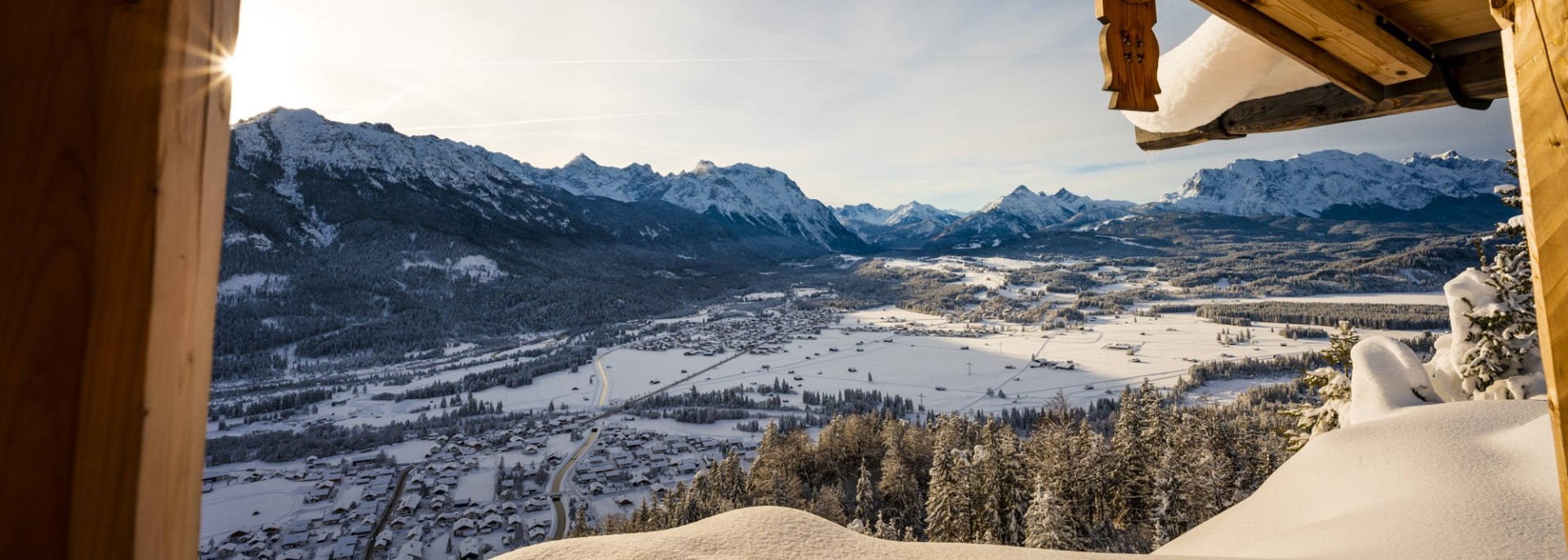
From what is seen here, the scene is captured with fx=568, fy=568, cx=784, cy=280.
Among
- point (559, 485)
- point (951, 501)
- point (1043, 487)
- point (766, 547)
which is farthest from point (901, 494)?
point (559, 485)

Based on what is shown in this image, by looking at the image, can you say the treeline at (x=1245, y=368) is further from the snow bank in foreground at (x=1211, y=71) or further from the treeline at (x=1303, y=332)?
the snow bank in foreground at (x=1211, y=71)

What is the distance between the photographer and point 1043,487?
42.9ft

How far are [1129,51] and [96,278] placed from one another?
3.31 metres

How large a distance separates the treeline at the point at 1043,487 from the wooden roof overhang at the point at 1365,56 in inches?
357

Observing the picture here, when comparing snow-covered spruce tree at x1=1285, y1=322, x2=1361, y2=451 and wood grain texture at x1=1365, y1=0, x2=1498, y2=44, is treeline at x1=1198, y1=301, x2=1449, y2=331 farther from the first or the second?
wood grain texture at x1=1365, y1=0, x2=1498, y2=44

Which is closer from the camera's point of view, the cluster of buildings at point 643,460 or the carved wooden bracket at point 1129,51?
the carved wooden bracket at point 1129,51

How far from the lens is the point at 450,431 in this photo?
4325 centimetres

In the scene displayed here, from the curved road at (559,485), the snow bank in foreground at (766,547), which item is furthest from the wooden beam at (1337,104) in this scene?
the curved road at (559,485)

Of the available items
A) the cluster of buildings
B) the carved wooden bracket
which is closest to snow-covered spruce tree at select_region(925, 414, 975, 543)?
the carved wooden bracket

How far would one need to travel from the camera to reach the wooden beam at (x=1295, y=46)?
2.50 m

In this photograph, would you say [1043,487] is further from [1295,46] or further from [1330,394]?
[1295,46]

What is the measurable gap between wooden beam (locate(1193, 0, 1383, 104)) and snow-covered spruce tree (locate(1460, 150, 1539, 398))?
4.66m

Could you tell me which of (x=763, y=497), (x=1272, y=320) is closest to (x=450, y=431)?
(x=763, y=497)

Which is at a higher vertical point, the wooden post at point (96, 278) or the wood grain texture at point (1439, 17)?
the wood grain texture at point (1439, 17)
